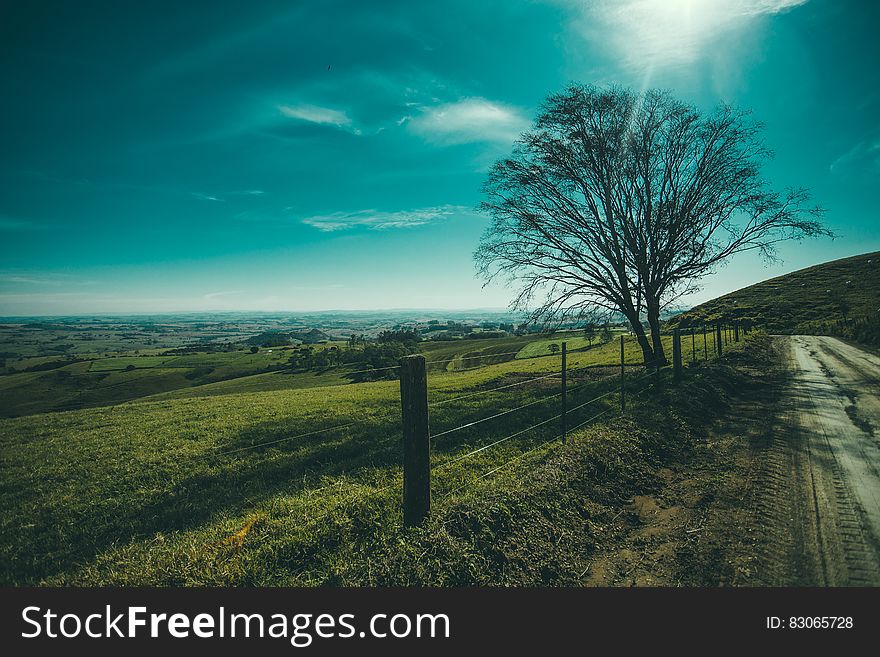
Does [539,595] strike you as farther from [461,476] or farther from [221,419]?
[221,419]

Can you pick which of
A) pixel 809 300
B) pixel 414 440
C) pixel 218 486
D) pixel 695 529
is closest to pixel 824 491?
pixel 695 529

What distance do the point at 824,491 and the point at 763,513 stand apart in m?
1.40

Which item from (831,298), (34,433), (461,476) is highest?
(831,298)

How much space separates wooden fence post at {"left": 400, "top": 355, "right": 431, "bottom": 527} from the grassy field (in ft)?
1.28

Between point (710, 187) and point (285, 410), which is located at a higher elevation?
point (710, 187)

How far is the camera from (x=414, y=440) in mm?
4695

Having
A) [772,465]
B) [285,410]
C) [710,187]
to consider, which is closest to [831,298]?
[710,187]

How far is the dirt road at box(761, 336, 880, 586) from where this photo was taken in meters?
3.91

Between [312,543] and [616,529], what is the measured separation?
12.4 ft

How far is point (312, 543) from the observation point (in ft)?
14.3

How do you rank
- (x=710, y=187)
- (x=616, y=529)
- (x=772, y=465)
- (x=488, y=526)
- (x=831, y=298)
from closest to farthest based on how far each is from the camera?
1. (x=488, y=526)
2. (x=616, y=529)
3. (x=772, y=465)
4. (x=710, y=187)
5. (x=831, y=298)

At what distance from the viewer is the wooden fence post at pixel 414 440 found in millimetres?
4645

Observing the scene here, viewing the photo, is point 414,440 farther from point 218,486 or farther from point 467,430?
point 467,430

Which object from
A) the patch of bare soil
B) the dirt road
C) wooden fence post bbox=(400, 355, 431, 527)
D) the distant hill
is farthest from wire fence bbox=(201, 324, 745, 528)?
the distant hill
